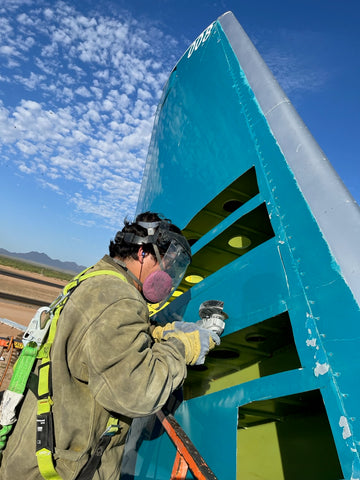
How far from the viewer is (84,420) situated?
1.67m

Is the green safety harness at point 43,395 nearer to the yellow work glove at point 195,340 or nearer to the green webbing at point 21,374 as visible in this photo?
the green webbing at point 21,374

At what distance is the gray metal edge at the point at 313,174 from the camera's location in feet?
6.02

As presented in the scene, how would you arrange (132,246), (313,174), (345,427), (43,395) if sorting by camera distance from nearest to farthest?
1. (345,427)
2. (43,395)
3. (132,246)
4. (313,174)

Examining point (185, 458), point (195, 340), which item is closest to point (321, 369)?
point (195, 340)

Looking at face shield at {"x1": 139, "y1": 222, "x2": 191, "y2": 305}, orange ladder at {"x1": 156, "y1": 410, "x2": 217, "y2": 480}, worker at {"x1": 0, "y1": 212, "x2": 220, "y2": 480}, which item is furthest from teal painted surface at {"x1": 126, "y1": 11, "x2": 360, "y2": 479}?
worker at {"x1": 0, "y1": 212, "x2": 220, "y2": 480}

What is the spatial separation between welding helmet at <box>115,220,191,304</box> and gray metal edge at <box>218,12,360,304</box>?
0.87m

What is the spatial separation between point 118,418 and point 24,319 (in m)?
12.5

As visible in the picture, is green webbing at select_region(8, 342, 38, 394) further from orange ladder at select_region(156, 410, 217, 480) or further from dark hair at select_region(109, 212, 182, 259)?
orange ladder at select_region(156, 410, 217, 480)

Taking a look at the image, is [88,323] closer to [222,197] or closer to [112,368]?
[112,368]

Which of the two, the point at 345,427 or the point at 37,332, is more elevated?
the point at 37,332

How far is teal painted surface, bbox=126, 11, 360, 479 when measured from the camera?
5.32ft

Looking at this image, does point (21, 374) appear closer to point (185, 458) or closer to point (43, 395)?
point (43, 395)

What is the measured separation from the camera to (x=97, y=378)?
148 centimetres

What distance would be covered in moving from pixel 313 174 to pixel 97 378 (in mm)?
1774
